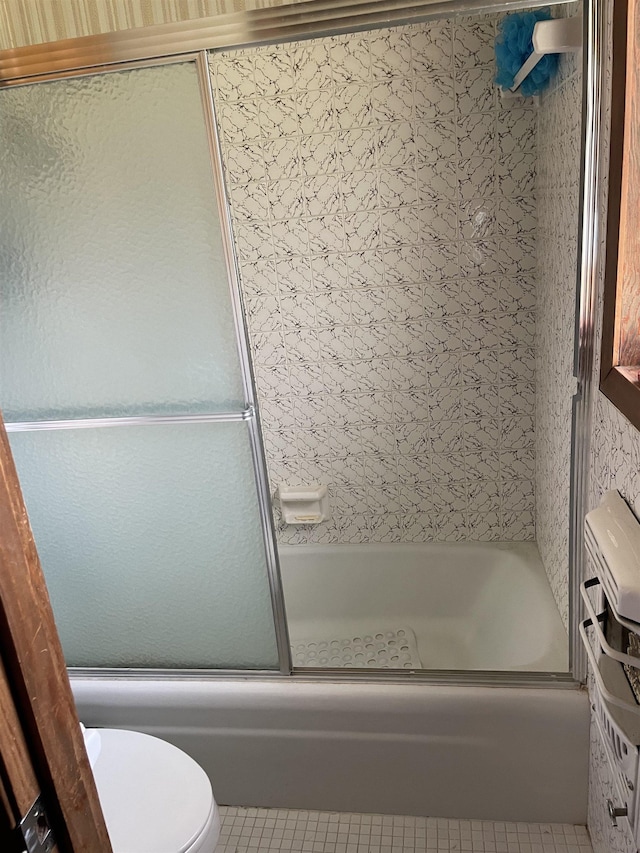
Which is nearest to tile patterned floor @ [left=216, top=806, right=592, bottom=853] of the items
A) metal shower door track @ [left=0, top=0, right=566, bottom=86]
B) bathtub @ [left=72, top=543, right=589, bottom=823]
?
bathtub @ [left=72, top=543, right=589, bottom=823]

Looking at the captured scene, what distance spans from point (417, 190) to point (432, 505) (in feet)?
3.86

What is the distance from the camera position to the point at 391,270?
2422 millimetres

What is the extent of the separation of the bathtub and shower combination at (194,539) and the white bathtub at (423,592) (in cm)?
27

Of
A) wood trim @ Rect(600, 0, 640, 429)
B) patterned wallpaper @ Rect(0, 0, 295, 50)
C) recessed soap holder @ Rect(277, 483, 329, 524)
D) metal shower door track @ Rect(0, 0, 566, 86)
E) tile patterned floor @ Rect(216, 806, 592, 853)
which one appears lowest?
tile patterned floor @ Rect(216, 806, 592, 853)

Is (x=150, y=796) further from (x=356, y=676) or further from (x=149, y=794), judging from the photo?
(x=356, y=676)

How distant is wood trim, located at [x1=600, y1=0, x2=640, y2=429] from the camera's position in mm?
1151

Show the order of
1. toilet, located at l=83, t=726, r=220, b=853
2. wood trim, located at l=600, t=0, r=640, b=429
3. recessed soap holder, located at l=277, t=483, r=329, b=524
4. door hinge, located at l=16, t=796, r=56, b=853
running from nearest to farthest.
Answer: door hinge, located at l=16, t=796, r=56, b=853 < wood trim, located at l=600, t=0, r=640, b=429 < toilet, located at l=83, t=726, r=220, b=853 < recessed soap holder, located at l=277, t=483, r=329, b=524

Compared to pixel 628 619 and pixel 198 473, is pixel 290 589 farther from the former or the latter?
pixel 628 619

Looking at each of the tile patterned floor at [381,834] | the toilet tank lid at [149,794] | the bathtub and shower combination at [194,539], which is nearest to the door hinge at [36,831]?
the toilet tank lid at [149,794]

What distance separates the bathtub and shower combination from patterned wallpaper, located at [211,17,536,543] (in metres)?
0.70

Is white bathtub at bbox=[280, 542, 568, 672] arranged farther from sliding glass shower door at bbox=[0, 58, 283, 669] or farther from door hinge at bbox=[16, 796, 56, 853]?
door hinge at bbox=[16, 796, 56, 853]

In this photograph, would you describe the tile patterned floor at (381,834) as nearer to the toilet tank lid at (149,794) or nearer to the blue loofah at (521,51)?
the toilet tank lid at (149,794)

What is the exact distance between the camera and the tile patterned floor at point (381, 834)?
5.80ft

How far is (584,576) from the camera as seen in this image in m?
1.64
